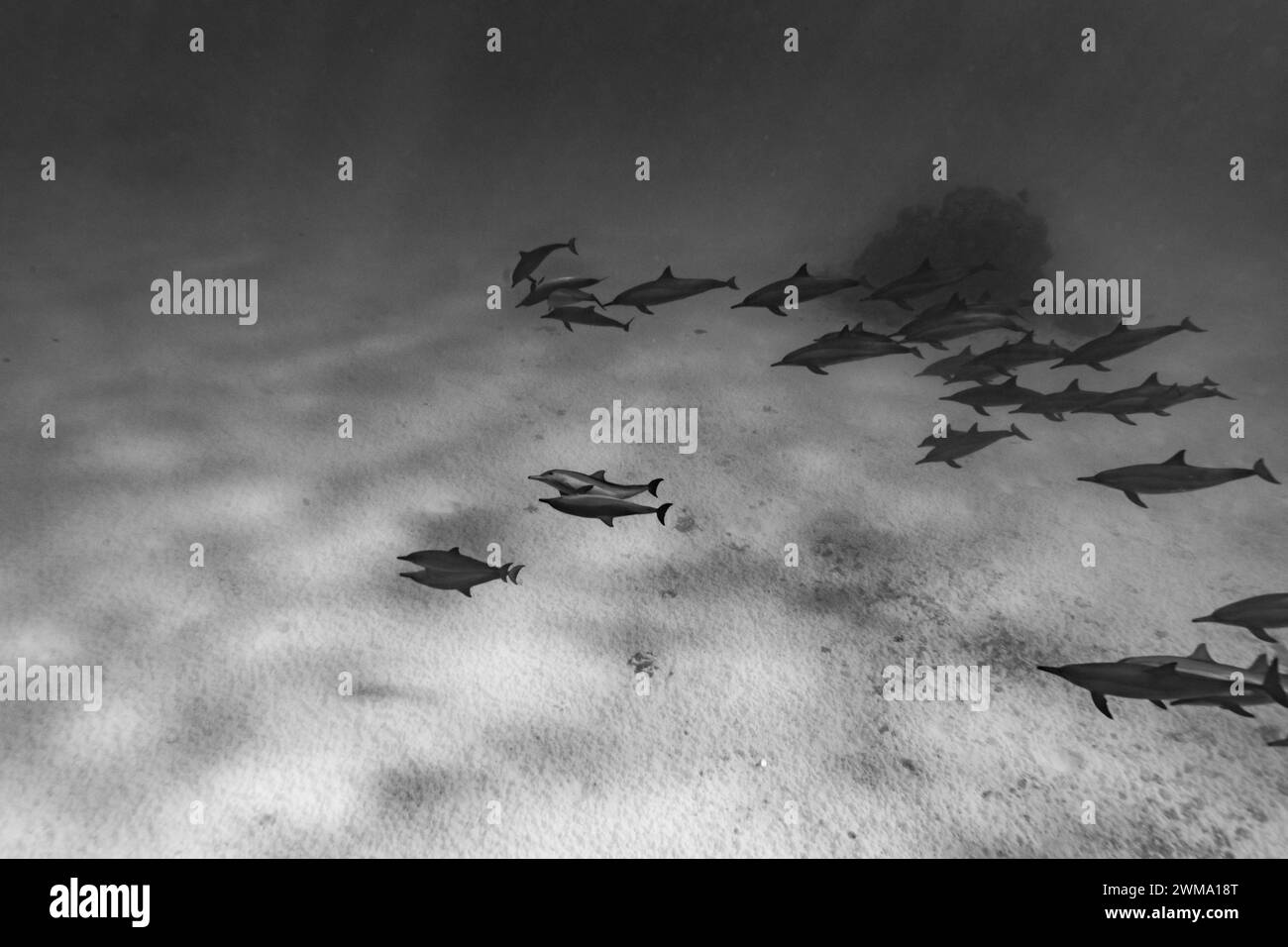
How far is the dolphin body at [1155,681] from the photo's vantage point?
2.05 m

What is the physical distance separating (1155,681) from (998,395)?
6.13 feet

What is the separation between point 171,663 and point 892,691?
316 centimetres

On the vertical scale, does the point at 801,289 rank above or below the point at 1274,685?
above

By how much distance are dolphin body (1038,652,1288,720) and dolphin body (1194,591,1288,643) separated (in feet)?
1.25

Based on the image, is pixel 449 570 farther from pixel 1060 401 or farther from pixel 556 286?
pixel 1060 401

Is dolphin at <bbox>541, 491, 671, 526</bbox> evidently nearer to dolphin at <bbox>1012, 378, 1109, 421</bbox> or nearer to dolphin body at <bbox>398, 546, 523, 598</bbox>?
dolphin body at <bbox>398, 546, 523, 598</bbox>

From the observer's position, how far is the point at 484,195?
15680 millimetres

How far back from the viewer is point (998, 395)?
142 inches

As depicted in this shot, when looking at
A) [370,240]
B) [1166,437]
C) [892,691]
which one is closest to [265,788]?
[892,691]

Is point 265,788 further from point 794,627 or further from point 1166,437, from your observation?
point 1166,437

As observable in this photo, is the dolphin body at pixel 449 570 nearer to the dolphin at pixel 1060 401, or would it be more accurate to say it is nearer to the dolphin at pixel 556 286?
the dolphin at pixel 556 286

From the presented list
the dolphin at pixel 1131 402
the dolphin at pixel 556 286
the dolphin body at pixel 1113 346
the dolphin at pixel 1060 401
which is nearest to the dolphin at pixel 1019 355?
the dolphin body at pixel 1113 346

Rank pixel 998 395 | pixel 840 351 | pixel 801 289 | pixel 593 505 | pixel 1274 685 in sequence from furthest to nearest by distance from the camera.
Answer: pixel 998 395
pixel 840 351
pixel 801 289
pixel 593 505
pixel 1274 685

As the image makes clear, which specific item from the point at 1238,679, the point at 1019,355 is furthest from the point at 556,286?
the point at 1238,679
